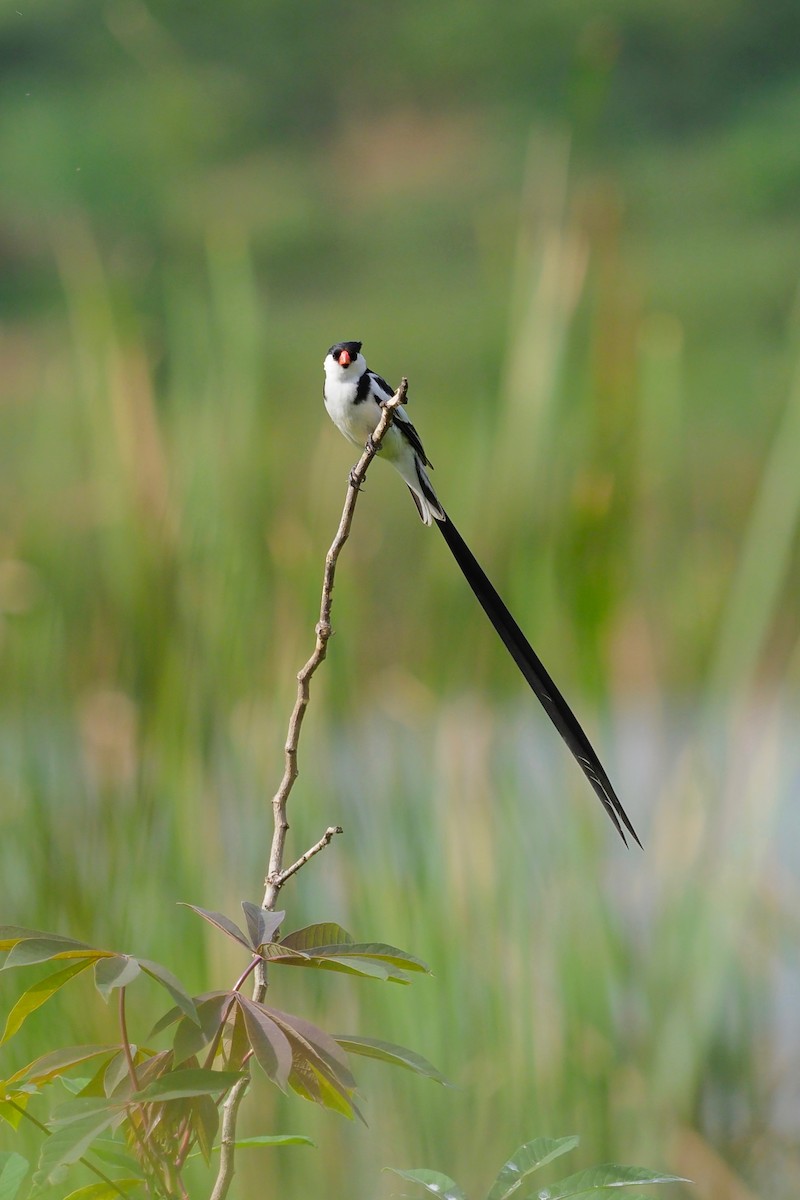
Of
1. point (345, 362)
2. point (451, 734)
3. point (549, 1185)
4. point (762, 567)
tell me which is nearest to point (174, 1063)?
point (549, 1185)

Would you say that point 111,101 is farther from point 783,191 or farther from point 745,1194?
point 745,1194

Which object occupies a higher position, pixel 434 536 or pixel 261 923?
pixel 434 536

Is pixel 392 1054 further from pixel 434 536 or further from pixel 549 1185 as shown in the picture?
pixel 434 536

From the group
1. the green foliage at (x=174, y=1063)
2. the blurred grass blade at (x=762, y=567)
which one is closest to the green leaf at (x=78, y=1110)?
the green foliage at (x=174, y=1063)

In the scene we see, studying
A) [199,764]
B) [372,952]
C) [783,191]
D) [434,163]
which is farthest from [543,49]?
[372,952]

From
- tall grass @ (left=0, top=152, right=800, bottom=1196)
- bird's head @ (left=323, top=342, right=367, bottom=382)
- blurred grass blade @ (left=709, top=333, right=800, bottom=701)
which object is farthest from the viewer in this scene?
blurred grass blade @ (left=709, top=333, right=800, bottom=701)

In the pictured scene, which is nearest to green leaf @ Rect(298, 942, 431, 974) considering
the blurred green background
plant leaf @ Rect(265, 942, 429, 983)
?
plant leaf @ Rect(265, 942, 429, 983)

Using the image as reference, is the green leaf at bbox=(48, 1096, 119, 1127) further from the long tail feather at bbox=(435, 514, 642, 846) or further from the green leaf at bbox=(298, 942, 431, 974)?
the long tail feather at bbox=(435, 514, 642, 846)

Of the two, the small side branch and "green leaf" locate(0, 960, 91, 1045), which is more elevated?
the small side branch
